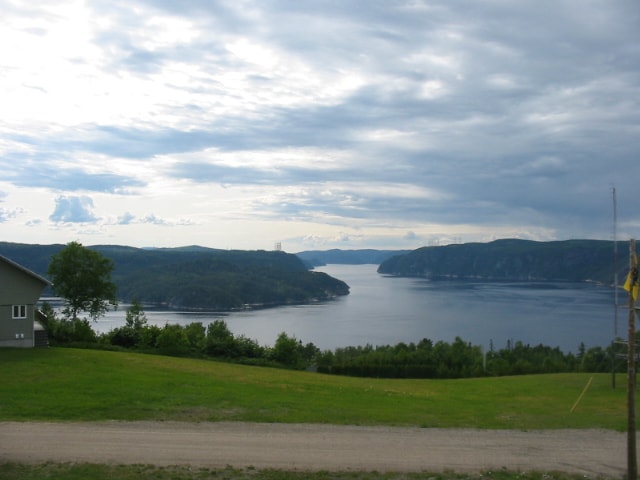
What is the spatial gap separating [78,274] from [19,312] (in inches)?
504

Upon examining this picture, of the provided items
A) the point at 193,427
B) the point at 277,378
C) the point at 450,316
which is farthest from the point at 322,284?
the point at 193,427

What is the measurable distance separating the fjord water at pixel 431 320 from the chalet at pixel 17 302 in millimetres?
45469

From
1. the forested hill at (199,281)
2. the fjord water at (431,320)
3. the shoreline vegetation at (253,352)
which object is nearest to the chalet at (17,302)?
the shoreline vegetation at (253,352)

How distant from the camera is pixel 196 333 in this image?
4228cm

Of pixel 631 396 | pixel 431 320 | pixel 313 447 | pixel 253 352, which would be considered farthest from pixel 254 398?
pixel 431 320

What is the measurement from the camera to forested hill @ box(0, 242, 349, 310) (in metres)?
125

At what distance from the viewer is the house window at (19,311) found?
27594 millimetres

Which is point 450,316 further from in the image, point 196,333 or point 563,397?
point 563,397

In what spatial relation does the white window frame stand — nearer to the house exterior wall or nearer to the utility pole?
the house exterior wall

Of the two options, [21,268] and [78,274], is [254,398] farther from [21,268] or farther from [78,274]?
[78,274]

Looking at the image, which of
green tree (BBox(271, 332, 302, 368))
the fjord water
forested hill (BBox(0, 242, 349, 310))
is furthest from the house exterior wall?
forested hill (BBox(0, 242, 349, 310))

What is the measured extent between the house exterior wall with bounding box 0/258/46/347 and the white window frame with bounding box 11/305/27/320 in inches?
1.7

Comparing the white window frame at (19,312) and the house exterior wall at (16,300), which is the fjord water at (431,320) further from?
the white window frame at (19,312)

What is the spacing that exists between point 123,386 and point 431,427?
31.8 feet
